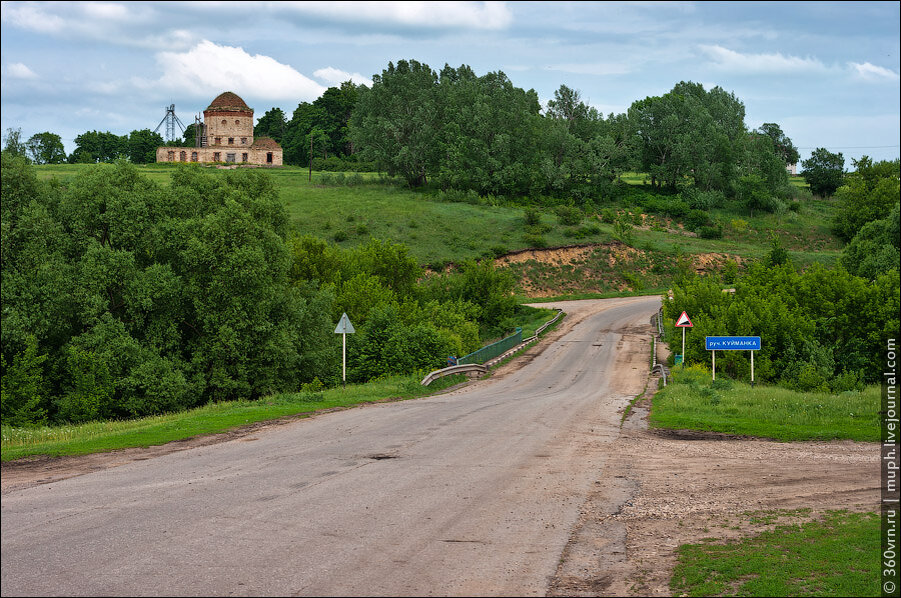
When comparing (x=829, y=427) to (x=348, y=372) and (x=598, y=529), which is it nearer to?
(x=598, y=529)

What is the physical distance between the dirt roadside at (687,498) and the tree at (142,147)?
145807 mm

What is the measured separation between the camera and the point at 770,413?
76.1 feet

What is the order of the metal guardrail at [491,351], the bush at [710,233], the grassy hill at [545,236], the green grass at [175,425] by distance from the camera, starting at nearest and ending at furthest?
the green grass at [175,425], the metal guardrail at [491,351], the grassy hill at [545,236], the bush at [710,233]

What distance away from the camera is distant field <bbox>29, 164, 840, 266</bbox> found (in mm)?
79188

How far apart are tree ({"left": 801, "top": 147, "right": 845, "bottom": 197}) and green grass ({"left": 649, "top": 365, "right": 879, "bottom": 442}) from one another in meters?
106

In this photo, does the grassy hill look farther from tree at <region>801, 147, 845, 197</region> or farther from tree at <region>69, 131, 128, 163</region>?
tree at <region>69, 131, 128, 163</region>

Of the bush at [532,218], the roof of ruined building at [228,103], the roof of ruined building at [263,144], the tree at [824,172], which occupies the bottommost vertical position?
the bush at [532,218]

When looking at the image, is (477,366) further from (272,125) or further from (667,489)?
(272,125)

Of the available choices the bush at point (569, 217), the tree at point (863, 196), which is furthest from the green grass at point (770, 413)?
the tree at point (863, 196)

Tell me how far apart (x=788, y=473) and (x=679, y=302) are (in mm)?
27612

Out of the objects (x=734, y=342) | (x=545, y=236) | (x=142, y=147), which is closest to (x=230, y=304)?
(x=734, y=342)

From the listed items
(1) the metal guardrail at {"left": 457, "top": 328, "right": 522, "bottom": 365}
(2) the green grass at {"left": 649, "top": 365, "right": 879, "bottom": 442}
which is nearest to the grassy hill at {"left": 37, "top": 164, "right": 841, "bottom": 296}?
(1) the metal guardrail at {"left": 457, "top": 328, "right": 522, "bottom": 365}

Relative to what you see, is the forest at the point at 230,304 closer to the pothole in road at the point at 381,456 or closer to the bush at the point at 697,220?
the pothole in road at the point at 381,456

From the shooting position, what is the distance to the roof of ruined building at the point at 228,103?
125375mm
